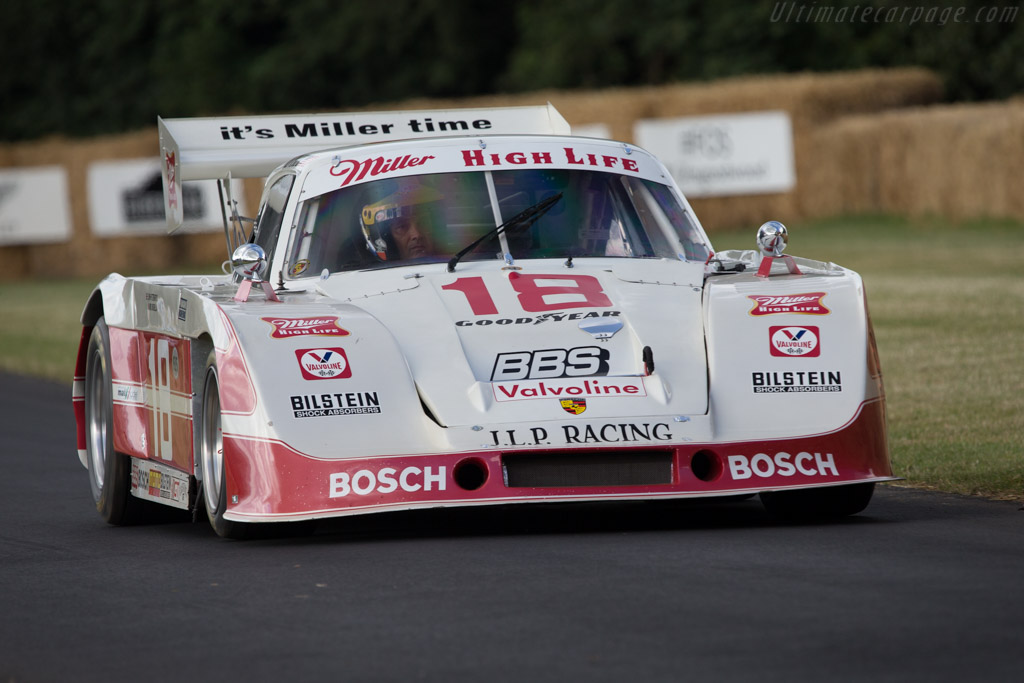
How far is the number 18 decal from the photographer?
26.4 ft

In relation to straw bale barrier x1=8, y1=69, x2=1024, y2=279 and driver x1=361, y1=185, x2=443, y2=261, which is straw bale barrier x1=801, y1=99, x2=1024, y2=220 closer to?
straw bale barrier x1=8, y1=69, x2=1024, y2=279

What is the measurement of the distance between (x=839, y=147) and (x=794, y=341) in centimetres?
3047

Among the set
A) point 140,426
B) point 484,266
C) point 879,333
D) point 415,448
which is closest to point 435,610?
point 415,448

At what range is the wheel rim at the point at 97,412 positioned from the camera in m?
9.77

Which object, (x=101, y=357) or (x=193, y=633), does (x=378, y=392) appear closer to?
(x=193, y=633)

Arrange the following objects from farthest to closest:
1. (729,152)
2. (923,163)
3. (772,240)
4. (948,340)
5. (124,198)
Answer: (124,198) → (729,152) → (923,163) → (948,340) → (772,240)

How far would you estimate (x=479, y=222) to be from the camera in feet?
29.6

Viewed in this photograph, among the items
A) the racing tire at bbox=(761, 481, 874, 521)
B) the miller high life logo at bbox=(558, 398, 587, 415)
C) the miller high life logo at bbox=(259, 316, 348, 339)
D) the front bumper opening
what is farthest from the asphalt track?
the miller high life logo at bbox=(259, 316, 348, 339)

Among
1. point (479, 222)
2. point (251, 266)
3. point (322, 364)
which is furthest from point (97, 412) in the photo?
point (322, 364)

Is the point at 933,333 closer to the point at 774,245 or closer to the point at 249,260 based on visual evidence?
the point at 774,245

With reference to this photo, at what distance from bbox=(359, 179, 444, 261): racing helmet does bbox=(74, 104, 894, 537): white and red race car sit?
0.01m

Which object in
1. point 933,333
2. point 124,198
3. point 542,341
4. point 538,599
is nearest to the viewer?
point 538,599

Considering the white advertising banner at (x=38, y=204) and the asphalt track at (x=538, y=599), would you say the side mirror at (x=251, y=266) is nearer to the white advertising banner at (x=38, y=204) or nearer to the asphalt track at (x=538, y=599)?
the asphalt track at (x=538, y=599)

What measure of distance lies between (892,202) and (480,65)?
19.9m
